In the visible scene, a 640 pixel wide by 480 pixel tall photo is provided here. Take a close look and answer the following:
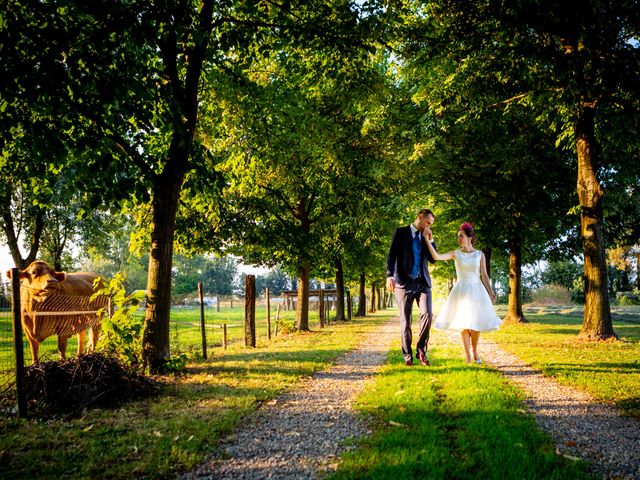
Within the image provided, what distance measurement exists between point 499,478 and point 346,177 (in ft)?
36.9

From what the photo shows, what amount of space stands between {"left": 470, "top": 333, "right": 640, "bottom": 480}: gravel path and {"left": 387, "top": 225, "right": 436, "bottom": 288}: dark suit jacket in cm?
223

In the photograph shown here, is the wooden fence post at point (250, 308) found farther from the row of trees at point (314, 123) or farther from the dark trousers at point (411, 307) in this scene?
the dark trousers at point (411, 307)

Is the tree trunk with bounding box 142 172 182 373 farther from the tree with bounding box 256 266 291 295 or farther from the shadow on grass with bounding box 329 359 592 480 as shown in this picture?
the tree with bounding box 256 266 291 295

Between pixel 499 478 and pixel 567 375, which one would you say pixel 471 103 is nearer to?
pixel 567 375

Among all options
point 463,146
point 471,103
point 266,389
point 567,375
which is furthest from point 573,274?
point 266,389

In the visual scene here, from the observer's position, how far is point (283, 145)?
10.2 metres

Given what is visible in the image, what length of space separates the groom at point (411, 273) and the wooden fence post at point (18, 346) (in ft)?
16.7

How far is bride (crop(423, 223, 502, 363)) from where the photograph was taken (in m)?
7.17

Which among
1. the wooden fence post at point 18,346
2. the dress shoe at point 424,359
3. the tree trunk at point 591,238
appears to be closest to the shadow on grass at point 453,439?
the dress shoe at point 424,359

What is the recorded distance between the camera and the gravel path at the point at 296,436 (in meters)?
3.39

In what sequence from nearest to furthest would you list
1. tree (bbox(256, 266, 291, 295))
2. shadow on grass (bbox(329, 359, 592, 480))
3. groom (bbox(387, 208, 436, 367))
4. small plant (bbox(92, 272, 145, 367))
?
1. shadow on grass (bbox(329, 359, 592, 480))
2. small plant (bbox(92, 272, 145, 367))
3. groom (bbox(387, 208, 436, 367))
4. tree (bbox(256, 266, 291, 295))

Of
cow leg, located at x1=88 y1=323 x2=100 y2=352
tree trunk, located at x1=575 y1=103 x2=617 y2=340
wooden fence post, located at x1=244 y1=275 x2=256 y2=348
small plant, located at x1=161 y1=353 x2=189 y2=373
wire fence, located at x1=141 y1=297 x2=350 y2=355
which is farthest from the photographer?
wire fence, located at x1=141 y1=297 x2=350 y2=355

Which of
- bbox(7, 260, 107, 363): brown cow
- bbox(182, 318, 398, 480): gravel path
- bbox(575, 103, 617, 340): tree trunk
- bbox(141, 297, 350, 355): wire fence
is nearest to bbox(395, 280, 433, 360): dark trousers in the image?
bbox(182, 318, 398, 480): gravel path

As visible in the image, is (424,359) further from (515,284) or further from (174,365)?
(515,284)
